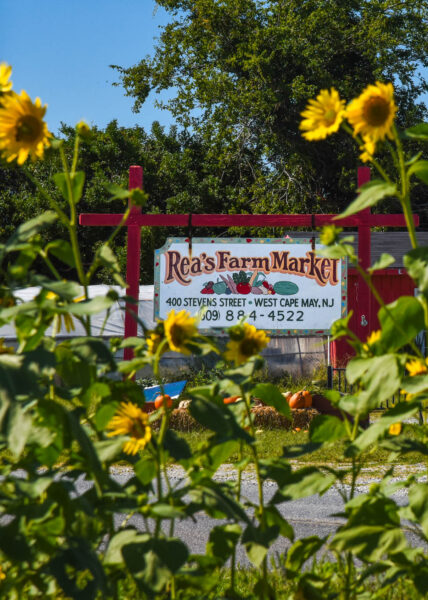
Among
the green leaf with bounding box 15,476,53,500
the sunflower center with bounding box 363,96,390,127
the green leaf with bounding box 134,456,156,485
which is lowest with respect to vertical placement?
the green leaf with bounding box 134,456,156,485

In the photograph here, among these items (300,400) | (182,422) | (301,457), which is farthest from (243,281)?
(301,457)

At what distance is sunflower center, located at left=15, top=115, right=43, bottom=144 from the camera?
1.22 m

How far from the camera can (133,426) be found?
1.28 meters

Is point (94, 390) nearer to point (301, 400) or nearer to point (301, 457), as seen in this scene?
point (301, 457)

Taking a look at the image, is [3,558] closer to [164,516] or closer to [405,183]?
[164,516]

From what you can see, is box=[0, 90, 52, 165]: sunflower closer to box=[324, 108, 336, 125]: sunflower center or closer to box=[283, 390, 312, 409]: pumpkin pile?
box=[324, 108, 336, 125]: sunflower center

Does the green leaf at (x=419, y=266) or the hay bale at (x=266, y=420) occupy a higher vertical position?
the green leaf at (x=419, y=266)

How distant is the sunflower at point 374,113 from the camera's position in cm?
123

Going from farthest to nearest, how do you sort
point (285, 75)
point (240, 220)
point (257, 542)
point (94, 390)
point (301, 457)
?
1. point (285, 75)
2. point (240, 220)
3. point (301, 457)
4. point (94, 390)
5. point (257, 542)

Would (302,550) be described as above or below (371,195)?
below

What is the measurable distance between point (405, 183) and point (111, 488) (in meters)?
0.71

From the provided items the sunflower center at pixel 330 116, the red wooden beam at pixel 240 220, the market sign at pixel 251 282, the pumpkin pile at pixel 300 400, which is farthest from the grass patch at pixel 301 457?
the sunflower center at pixel 330 116

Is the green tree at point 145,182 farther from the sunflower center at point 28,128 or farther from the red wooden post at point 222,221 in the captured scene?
the sunflower center at point 28,128

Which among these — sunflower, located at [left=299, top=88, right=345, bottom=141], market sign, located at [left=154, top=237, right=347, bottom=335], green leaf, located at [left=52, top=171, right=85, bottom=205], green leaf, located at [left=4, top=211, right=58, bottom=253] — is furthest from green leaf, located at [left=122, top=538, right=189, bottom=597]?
market sign, located at [left=154, top=237, right=347, bottom=335]
